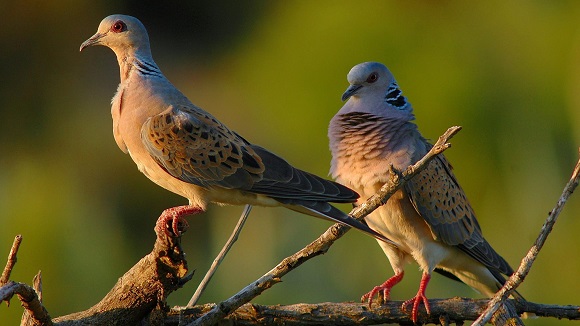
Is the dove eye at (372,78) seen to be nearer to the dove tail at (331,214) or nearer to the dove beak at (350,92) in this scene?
the dove beak at (350,92)

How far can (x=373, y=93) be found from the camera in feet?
14.2

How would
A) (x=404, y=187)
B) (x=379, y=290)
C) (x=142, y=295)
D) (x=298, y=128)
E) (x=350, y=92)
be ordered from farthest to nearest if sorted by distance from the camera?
(x=298, y=128) < (x=350, y=92) < (x=404, y=187) < (x=379, y=290) < (x=142, y=295)

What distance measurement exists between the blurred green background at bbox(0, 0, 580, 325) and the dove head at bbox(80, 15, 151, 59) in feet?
9.11

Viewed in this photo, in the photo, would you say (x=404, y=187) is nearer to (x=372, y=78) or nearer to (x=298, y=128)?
(x=372, y=78)

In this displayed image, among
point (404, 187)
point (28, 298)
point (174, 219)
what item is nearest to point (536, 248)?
point (174, 219)

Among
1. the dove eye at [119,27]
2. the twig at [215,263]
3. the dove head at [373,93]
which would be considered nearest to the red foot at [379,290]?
the twig at [215,263]

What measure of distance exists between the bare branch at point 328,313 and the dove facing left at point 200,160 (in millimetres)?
345

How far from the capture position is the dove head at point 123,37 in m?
3.95

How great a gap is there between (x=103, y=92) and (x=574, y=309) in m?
8.27

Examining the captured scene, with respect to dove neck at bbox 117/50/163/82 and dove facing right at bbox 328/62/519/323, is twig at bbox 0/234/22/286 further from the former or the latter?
dove facing right at bbox 328/62/519/323

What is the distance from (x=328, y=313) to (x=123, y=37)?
1.42 m

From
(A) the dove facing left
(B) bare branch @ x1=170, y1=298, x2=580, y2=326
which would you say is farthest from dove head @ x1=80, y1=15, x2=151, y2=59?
(B) bare branch @ x1=170, y1=298, x2=580, y2=326

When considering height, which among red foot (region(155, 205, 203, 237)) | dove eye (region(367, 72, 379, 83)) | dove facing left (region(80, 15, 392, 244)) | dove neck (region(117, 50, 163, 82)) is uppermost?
dove neck (region(117, 50, 163, 82))

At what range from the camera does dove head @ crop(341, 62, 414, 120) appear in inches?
169
